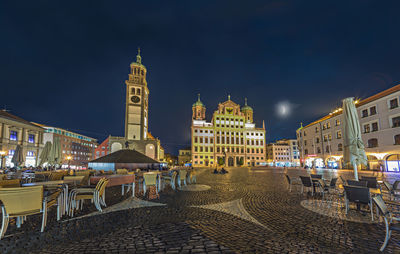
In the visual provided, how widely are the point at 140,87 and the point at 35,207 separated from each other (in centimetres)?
4857

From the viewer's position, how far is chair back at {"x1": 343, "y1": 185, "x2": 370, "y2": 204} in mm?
4910

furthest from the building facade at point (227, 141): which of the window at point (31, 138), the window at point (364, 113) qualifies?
the window at point (31, 138)

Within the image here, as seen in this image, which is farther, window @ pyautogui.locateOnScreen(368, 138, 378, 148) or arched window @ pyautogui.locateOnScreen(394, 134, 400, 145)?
window @ pyautogui.locateOnScreen(368, 138, 378, 148)

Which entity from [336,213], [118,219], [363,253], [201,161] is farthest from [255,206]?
[201,161]

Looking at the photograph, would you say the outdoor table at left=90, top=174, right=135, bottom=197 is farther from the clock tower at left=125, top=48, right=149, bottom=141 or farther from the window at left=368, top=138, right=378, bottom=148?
the clock tower at left=125, top=48, right=149, bottom=141

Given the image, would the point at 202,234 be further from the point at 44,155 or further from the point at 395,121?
the point at 395,121

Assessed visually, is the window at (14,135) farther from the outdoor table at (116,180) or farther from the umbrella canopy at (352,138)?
the umbrella canopy at (352,138)

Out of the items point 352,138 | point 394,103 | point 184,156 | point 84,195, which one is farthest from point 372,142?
point 184,156

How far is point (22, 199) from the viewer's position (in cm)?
377

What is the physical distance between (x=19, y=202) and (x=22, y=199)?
0.22 feet

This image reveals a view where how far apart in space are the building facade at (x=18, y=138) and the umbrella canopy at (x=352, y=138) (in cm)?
4163

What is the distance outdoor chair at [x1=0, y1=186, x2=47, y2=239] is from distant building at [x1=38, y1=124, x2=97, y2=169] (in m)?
84.2

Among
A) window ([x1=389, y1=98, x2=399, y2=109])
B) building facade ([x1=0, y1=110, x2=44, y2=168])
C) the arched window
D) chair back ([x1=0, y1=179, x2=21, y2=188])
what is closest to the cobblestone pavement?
chair back ([x1=0, y1=179, x2=21, y2=188])

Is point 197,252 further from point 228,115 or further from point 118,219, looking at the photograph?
point 228,115
